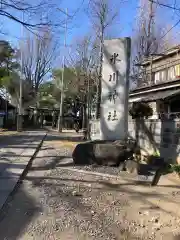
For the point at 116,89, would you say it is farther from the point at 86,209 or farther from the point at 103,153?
the point at 86,209

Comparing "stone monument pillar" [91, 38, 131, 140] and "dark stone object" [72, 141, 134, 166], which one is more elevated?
"stone monument pillar" [91, 38, 131, 140]

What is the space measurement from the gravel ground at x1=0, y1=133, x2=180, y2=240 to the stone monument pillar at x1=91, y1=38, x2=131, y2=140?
357 centimetres

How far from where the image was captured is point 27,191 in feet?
27.5

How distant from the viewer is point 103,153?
1188 cm

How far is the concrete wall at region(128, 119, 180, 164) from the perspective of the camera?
480 inches

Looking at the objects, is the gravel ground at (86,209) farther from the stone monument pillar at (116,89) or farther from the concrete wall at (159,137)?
the stone monument pillar at (116,89)

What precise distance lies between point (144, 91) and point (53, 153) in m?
9.39

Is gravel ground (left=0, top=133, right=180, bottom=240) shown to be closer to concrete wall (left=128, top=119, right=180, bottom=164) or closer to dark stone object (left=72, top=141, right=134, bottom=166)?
dark stone object (left=72, top=141, right=134, bottom=166)

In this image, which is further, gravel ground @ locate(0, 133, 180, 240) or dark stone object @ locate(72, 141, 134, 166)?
dark stone object @ locate(72, 141, 134, 166)

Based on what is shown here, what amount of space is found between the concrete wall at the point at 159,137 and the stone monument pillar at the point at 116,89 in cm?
107

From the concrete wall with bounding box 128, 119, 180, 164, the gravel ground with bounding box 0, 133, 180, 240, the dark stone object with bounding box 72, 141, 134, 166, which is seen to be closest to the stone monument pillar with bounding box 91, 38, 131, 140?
the concrete wall with bounding box 128, 119, 180, 164

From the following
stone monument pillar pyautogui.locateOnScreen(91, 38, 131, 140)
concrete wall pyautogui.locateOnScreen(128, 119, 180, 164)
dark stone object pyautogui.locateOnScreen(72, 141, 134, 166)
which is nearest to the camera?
dark stone object pyautogui.locateOnScreen(72, 141, 134, 166)

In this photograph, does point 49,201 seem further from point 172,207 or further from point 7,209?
point 172,207

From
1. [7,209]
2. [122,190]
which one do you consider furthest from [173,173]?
[7,209]
